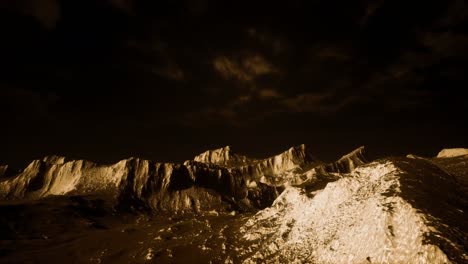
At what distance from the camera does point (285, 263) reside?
94.2 m

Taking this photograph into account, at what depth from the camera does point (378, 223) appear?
64000mm

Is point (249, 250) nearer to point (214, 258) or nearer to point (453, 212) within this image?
point (214, 258)

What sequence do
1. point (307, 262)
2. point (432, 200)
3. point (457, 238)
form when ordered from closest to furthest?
point (457, 238) < point (432, 200) < point (307, 262)

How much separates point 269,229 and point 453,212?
90.5 m

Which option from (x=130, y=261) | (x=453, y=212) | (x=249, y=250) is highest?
(x=453, y=212)

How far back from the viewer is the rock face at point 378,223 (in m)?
50.7

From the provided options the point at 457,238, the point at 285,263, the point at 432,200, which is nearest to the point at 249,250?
the point at 285,263

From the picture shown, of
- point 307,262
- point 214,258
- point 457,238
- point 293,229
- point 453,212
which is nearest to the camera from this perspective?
point 457,238

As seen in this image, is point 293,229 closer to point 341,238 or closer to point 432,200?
point 341,238

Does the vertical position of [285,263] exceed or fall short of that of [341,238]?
it falls short

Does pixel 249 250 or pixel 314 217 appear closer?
pixel 314 217

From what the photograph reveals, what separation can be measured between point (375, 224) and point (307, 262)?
27.0 m

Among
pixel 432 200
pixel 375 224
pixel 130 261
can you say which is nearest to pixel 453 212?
pixel 432 200

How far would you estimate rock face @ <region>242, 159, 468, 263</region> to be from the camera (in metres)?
50.7
